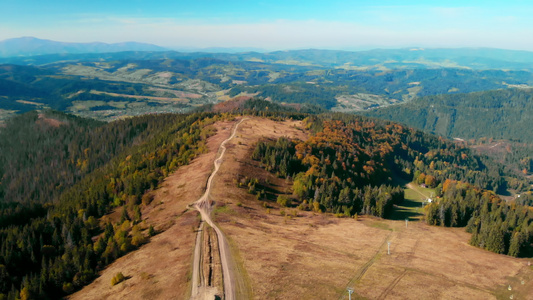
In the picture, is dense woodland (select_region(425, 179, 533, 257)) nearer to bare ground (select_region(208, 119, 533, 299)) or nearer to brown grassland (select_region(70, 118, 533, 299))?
bare ground (select_region(208, 119, 533, 299))

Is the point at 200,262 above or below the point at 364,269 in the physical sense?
above

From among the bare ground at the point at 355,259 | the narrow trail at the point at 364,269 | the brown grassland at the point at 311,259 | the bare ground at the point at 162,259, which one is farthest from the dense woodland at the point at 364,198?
the bare ground at the point at 162,259

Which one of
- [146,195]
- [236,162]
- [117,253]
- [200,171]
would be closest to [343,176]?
[236,162]

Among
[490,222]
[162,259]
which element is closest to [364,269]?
[162,259]

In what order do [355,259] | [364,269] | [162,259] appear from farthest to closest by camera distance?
1. [355,259]
2. [162,259]
3. [364,269]

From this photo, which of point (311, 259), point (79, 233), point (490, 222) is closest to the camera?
point (311, 259)

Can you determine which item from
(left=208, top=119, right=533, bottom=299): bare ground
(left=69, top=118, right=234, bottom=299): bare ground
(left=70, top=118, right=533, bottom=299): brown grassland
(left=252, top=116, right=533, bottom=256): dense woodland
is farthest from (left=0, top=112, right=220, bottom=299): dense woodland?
(left=252, top=116, right=533, bottom=256): dense woodland

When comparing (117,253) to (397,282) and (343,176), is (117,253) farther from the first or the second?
(343,176)

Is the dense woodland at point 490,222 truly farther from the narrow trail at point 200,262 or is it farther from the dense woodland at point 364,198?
the narrow trail at point 200,262

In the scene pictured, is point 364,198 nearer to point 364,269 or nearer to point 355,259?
point 355,259

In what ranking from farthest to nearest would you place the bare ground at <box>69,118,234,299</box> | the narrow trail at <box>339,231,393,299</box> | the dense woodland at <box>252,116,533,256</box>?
the dense woodland at <box>252,116,533,256</box> < the narrow trail at <box>339,231,393,299</box> < the bare ground at <box>69,118,234,299</box>
